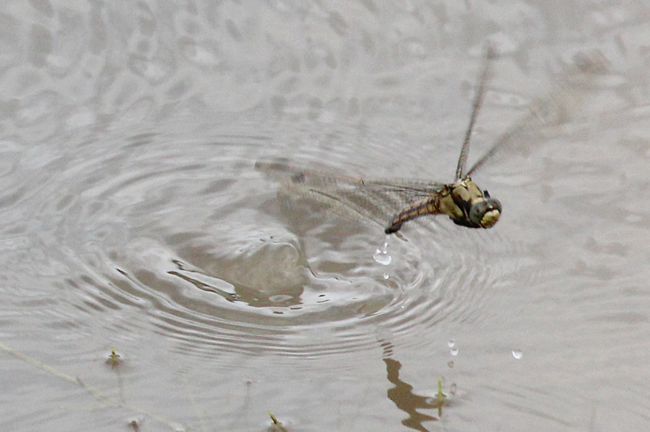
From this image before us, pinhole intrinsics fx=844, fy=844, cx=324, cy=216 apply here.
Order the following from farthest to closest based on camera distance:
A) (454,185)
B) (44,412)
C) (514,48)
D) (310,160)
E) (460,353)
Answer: (514,48) < (310,160) < (454,185) < (460,353) < (44,412)

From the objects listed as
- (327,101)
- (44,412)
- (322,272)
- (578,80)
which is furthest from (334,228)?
(44,412)

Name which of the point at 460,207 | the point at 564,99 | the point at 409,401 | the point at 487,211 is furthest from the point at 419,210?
the point at 409,401

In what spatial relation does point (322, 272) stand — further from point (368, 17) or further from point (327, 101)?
point (368, 17)

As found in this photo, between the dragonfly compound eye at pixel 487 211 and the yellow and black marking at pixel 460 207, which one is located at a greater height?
the yellow and black marking at pixel 460 207

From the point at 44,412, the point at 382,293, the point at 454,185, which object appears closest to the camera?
the point at 44,412

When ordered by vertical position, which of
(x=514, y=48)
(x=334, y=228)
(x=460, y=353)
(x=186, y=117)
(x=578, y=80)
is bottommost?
(x=460, y=353)

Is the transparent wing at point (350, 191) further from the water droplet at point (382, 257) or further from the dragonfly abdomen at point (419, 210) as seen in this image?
the water droplet at point (382, 257)

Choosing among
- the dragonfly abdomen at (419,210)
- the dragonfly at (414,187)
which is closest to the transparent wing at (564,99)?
the dragonfly at (414,187)
